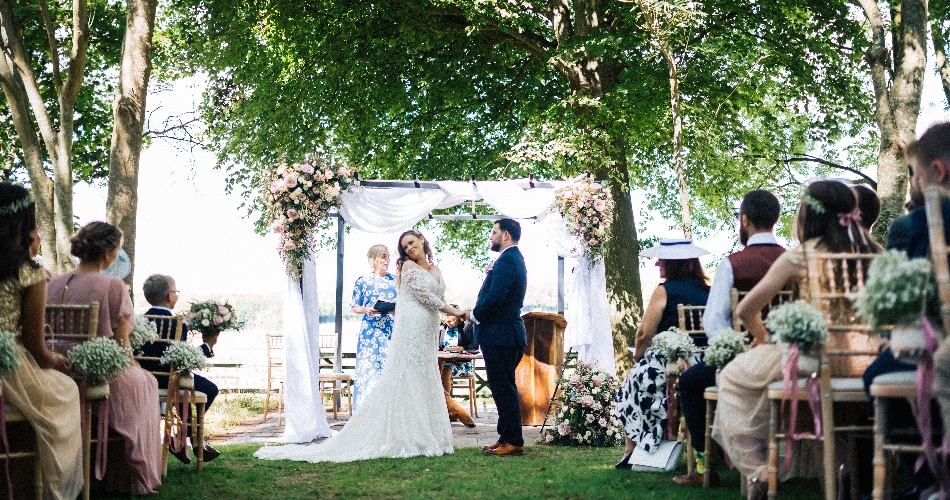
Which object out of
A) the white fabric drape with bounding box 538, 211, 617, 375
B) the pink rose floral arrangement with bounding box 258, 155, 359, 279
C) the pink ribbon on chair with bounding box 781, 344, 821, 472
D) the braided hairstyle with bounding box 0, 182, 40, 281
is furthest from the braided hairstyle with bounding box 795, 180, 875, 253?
the white fabric drape with bounding box 538, 211, 617, 375

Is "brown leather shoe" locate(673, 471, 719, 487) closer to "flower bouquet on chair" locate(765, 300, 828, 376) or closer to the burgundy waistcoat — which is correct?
the burgundy waistcoat

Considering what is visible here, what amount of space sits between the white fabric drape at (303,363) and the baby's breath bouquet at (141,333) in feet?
12.0

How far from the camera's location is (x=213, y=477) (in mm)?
6258

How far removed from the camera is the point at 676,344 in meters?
5.45

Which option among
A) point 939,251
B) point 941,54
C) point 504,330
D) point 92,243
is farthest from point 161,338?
point 941,54

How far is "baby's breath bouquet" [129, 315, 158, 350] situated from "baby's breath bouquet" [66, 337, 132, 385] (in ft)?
2.15

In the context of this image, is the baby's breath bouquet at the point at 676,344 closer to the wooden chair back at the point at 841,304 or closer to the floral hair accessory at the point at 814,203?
the wooden chair back at the point at 841,304

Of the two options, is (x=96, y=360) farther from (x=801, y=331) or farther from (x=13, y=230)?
(x=801, y=331)

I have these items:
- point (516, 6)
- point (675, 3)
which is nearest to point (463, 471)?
point (675, 3)

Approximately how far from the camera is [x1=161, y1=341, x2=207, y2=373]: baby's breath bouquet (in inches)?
233

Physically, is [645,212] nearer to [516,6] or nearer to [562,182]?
[516,6]

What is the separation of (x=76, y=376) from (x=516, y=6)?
10.6 meters

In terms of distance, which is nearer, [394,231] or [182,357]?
[182,357]

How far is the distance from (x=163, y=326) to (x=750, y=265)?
4.07 meters
